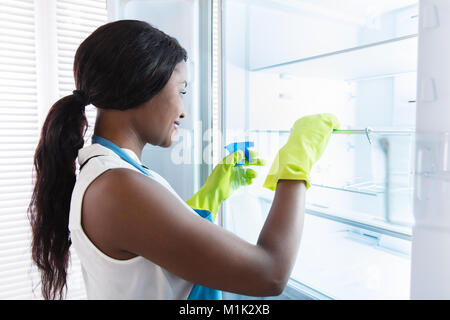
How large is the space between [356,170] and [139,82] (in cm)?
61

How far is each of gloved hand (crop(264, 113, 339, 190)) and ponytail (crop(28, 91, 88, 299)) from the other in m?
0.44

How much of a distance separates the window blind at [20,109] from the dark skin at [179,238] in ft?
2.76

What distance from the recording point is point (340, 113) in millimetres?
973

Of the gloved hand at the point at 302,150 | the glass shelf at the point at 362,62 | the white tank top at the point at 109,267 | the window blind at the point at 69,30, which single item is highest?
the window blind at the point at 69,30

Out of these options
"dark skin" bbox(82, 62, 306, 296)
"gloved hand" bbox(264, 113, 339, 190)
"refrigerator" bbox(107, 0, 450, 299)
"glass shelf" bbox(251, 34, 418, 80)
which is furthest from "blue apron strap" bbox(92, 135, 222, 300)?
"glass shelf" bbox(251, 34, 418, 80)

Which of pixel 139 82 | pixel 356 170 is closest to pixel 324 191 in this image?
pixel 356 170

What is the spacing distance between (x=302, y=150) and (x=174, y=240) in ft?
1.22

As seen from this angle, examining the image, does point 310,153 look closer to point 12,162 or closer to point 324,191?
point 324,191

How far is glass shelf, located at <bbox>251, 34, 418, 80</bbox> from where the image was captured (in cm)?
78

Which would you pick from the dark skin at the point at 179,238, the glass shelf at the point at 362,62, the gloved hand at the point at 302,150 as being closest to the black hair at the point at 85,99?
the dark skin at the point at 179,238

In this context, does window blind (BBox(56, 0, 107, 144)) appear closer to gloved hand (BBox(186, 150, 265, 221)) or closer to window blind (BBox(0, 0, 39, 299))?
window blind (BBox(0, 0, 39, 299))

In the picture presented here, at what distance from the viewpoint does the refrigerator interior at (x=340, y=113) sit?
80 cm

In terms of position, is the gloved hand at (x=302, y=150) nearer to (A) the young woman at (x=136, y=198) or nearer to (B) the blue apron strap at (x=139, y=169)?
(A) the young woman at (x=136, y=198)

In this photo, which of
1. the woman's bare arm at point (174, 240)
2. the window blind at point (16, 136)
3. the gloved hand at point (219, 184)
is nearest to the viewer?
the woman's bare arm at point (174, 240)
